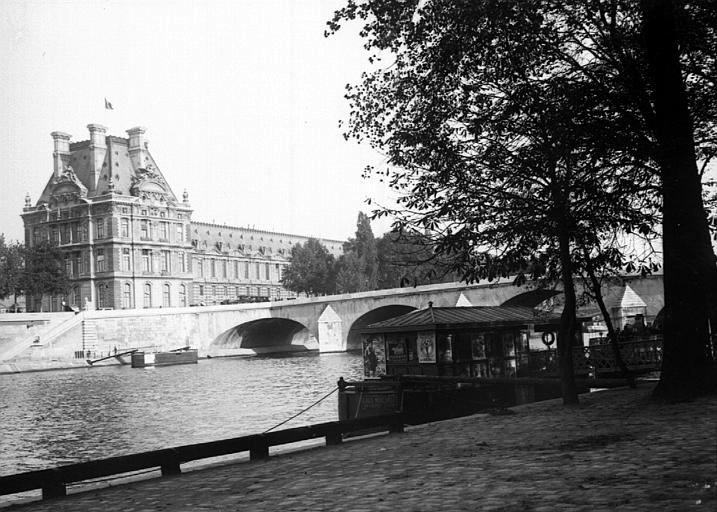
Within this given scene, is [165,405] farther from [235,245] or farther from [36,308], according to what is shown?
[235,245]

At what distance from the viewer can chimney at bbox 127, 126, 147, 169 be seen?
112 meters

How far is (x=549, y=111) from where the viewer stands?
16.0 meters

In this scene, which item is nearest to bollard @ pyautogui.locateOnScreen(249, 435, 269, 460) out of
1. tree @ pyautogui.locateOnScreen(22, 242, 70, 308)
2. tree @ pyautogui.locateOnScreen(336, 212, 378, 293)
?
tree @ pyautogui.locateOnScreen(22, 242, 70, 308)

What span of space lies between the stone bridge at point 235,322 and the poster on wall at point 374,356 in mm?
33259

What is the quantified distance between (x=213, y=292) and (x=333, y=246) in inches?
1312

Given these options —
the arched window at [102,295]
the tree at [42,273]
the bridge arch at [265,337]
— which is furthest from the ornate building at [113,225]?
the bridge arch at [265,337]

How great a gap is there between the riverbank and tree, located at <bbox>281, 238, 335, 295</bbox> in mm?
90714

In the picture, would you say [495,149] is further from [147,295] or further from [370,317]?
[147,295]

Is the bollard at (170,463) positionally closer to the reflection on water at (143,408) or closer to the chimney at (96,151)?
the reflection on water at (143,408)

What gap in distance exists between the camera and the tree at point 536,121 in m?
15.6

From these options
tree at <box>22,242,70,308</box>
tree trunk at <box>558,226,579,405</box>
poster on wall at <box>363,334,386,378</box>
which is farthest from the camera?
tree at <box>22,242,70,308</box>

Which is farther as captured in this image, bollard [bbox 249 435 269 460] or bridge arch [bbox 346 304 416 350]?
bridge arch [bbox 346 304 416 350]

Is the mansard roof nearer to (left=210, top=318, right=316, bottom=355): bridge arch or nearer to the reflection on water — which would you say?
(left=210, top=318, right=316, bottom=355): bridge arch

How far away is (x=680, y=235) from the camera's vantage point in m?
15.6
